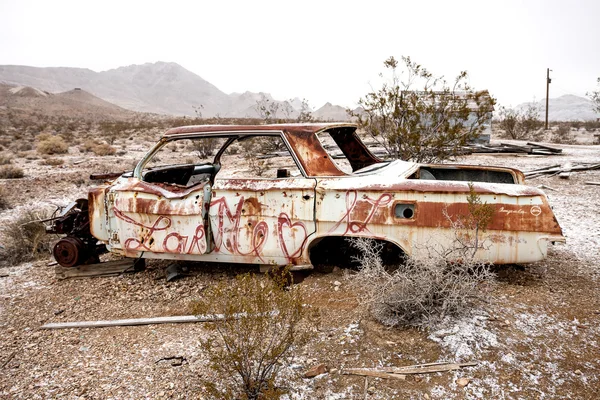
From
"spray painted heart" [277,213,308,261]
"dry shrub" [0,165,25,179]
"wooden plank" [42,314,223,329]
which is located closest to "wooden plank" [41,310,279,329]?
"wooden plank" [42,314,223,329]

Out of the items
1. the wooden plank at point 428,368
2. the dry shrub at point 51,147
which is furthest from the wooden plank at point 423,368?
the dry shrub at point 51,147

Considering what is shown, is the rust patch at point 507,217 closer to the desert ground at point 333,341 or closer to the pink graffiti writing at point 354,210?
the pink graffiti writing at point 354,210

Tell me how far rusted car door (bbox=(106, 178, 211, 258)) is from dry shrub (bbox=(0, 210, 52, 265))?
2.07 metres

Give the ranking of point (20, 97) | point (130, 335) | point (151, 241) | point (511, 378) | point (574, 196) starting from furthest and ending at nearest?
point (20, 97)
point (574, 196)
point (151, 241)
point (130, 335)
point (511, 378)

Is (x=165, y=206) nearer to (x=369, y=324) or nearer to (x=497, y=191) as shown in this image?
(x=369, y=324)

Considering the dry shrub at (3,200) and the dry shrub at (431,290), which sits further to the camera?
the dry shrub at (3,200)

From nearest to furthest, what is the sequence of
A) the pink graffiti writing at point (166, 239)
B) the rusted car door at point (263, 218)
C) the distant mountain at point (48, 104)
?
1. the rusted car door at point (263, 218)
2. the pink graffiti writing at point (166, 239)
3. the distant mountain at point (48, 104)

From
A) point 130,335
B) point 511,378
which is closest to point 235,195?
point 130,335

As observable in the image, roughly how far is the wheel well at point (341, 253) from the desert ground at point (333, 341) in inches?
8.6

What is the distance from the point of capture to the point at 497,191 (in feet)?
11.2

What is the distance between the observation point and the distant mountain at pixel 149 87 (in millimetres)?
127125

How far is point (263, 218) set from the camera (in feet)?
12.7

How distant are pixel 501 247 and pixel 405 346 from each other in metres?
1.25

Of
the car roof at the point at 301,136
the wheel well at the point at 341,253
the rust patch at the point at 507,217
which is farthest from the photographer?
the wheel well at the point at 341,253
